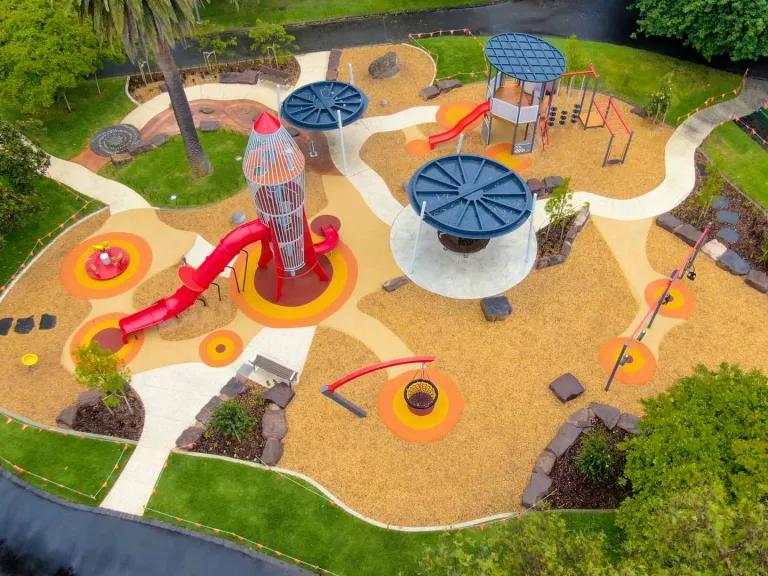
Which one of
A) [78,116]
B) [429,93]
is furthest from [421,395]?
[78,116]

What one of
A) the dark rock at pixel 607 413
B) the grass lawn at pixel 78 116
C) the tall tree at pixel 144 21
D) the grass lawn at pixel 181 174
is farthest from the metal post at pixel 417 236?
the grass lawn at pixel 78 116

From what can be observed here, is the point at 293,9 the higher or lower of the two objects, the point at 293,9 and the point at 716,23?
the lower

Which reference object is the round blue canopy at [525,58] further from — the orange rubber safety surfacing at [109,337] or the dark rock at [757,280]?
the orange rubber safety surfacing at [109,337]

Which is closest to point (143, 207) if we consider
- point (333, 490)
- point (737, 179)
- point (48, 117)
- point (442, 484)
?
point (48, 117)

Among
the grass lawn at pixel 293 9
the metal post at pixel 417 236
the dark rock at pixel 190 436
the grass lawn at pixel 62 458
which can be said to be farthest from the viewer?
the grass lawn at pixel 293 9

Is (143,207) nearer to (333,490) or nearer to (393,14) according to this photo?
(333,490)

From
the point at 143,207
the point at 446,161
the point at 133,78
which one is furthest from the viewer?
the point at 133,78

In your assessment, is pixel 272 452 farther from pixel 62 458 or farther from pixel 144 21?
pixel 144 21
